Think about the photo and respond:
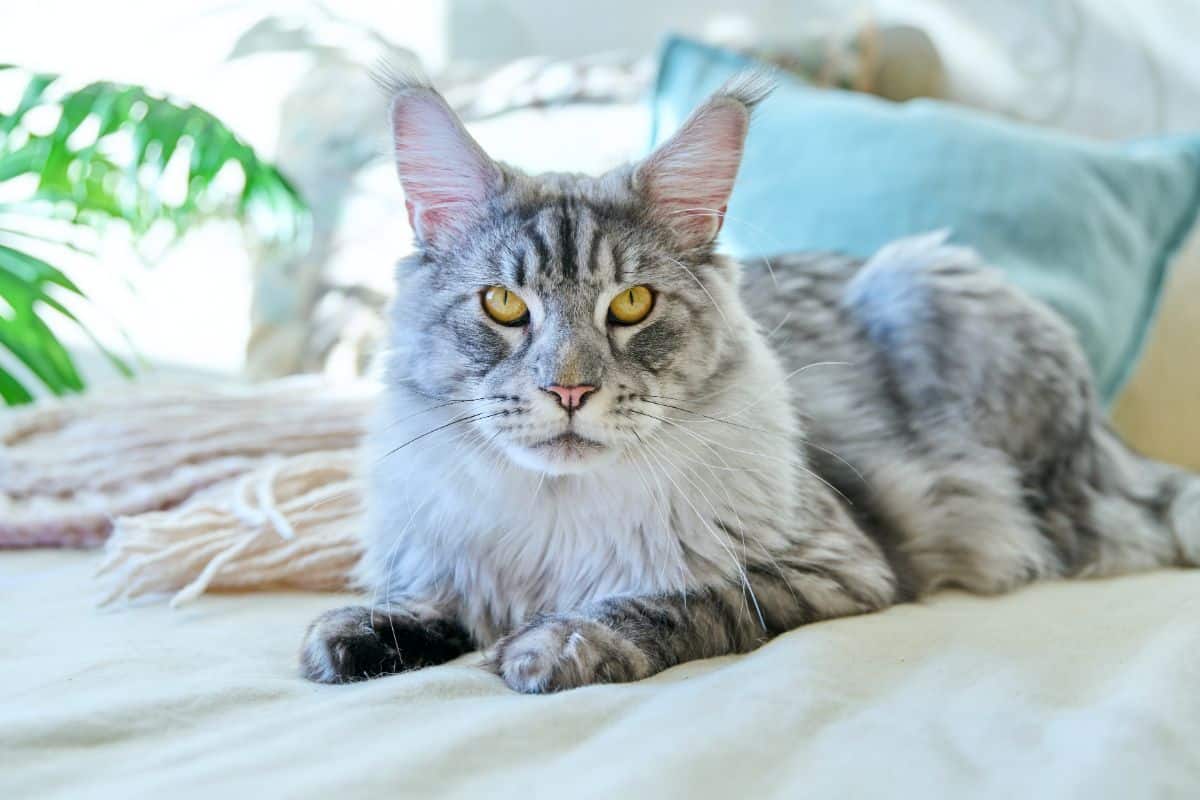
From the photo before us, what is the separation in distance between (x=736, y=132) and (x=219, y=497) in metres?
1.20

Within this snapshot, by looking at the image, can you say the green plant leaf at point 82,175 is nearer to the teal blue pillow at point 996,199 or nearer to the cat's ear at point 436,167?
the cat's ear at point 436,167

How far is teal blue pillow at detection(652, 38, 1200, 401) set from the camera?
232cm

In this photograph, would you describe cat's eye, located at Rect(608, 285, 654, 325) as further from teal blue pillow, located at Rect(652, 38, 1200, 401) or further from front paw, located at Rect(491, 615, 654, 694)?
teal blue pillow, located at Rect(652, 38, 1200, 401)

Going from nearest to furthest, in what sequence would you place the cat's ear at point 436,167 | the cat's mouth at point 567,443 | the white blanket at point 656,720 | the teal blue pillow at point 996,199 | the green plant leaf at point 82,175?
the white blanket at point 656,720 < the cat's mouth at point 567,443 < the cat's ear at point 436,167 < the green plant leaf at point 82,175 < the teal blue pillow at point 996,199

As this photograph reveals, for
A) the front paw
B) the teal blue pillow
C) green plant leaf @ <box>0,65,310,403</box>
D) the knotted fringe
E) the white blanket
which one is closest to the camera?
the white blanket

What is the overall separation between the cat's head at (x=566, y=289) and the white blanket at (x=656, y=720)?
0.36 metres

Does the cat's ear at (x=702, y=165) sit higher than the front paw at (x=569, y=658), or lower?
higher

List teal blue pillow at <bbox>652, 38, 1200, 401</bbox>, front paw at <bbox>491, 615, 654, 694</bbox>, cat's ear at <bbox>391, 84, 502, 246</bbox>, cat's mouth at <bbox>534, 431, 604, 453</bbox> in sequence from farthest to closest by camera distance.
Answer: teal blue pillow at <bbox>652, 38, 1200, 401</bbox>, cat's ear at <bbox>391, 84, 502, 246</bbox>, cat's mouth at <bbox>534, 431, 604, 453</bbox>, front paw at <bbox>491, 615, 654, 694</bbox>

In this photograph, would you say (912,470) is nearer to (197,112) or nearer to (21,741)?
(21,741)

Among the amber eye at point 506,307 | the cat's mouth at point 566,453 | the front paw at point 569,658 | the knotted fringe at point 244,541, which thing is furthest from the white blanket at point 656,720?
the amber eye at point 506,307

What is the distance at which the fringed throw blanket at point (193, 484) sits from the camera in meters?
1.74

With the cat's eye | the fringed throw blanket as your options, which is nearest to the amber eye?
the cat's eye

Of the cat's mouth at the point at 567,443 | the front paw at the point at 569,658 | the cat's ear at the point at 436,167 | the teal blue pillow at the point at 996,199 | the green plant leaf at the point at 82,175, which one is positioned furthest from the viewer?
the teal blue pillow at the point at 996,199

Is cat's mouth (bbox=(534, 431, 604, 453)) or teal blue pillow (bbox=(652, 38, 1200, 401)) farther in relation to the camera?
teal blue pillow (bbox=(652, 38, 1200, 401))
